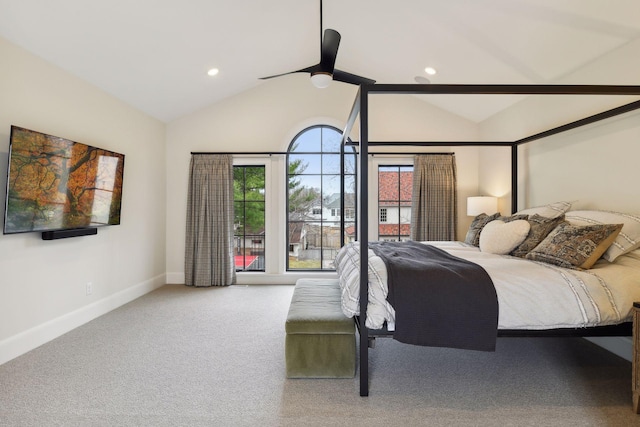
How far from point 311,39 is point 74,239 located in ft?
11.4

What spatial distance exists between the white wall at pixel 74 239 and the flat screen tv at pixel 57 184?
136 mm

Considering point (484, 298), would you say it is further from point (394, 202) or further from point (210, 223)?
point (210, 223)

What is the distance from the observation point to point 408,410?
6.90 feet

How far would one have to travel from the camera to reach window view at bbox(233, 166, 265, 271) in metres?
5.55

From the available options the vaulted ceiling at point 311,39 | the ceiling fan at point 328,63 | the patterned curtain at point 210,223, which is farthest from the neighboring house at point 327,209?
the ceiling fan at point 328,63

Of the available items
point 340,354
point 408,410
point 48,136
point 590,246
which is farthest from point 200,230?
point 590,246

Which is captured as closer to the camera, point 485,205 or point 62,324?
point 62,324

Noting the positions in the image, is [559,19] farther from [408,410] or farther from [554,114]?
[408,410]

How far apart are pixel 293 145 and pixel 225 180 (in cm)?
119

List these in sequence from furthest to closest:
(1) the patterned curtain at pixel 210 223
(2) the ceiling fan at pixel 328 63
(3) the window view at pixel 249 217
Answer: (3) the window view at pixel 249 217
(1) the patterned curtain at pixel 210 223
(2) the ceiling fan at pixel 328 63

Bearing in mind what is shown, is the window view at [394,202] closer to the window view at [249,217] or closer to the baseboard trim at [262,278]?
the baseboard trim at [262,278]

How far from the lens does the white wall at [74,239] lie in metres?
2.85

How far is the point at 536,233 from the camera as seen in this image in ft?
10.2

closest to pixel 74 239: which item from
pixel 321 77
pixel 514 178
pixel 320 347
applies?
pixel 320 347
